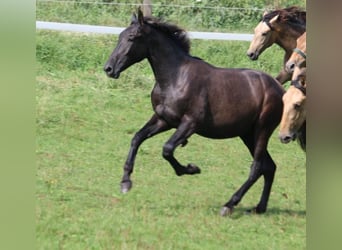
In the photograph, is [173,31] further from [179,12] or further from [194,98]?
[194,98]

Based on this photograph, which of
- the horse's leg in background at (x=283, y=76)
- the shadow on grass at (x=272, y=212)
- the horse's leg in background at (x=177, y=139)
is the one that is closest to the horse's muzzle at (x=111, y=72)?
the horse's leg in background at (x=177, y=139)

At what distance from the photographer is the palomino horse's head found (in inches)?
293

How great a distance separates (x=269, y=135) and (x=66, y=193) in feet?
5.35

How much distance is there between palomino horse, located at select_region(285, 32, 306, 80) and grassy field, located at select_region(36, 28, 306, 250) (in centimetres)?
11

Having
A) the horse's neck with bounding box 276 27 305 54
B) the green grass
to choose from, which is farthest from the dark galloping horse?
the horse's neck with bounding box 276 27 305 54

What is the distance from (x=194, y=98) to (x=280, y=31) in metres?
0.89

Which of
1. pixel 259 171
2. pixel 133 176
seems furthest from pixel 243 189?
pixel 133 176

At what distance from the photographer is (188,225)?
24.1ft

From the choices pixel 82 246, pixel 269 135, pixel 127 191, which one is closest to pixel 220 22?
pixel 269 135

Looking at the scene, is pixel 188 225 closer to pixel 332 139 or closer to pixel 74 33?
pixel 332 139

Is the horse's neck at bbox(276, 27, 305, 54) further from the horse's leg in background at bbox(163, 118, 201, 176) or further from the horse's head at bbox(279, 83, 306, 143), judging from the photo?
the horse's leg in background at bbox(163, 118, 201, 176)

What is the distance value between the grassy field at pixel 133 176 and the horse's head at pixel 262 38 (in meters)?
0.06

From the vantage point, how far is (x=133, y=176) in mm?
7410

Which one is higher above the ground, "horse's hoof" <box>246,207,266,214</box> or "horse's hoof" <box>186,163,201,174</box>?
"horse's hoof" <box>186,163,201,174</box>
